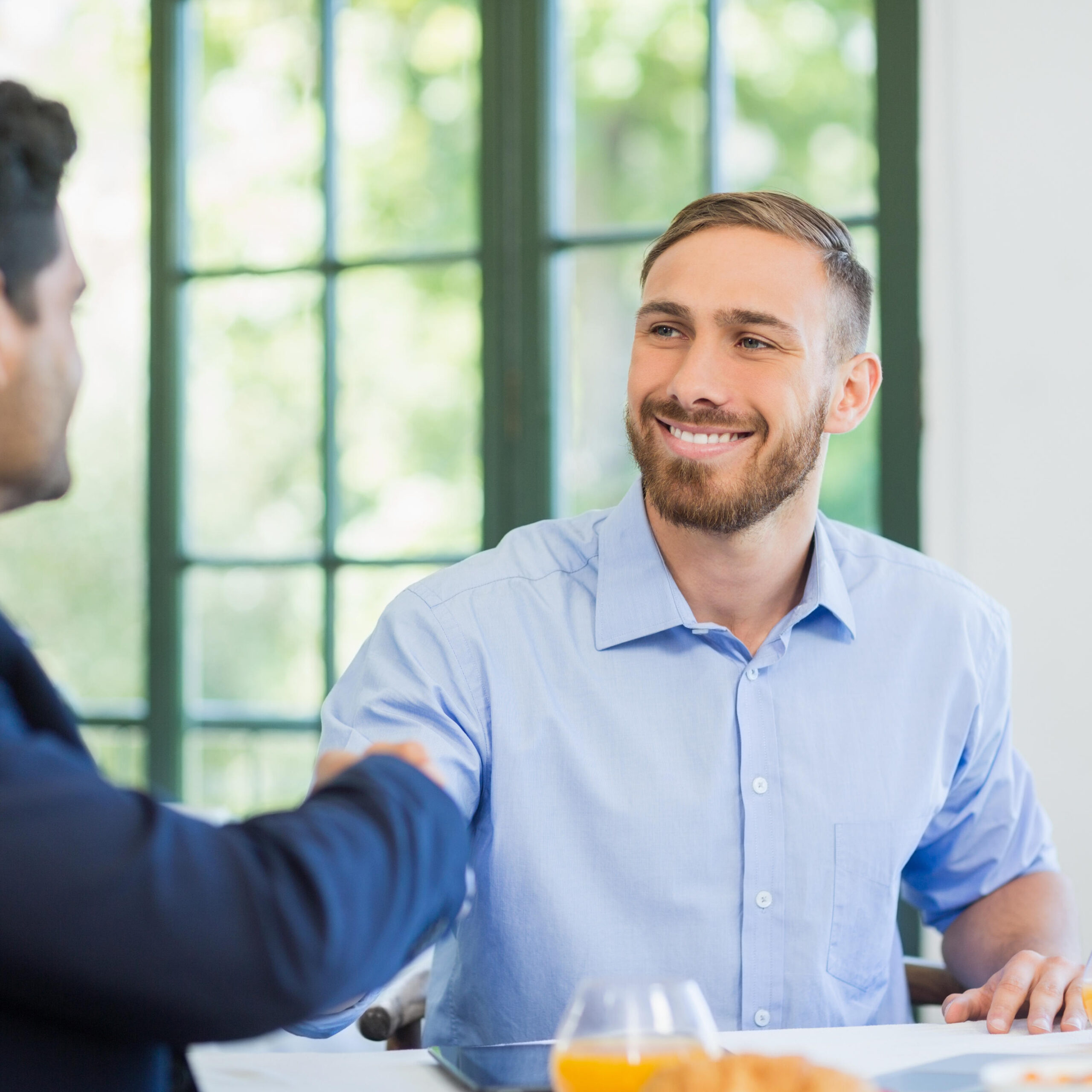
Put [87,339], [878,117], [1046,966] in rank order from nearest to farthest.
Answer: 1. [1046,966]
2. [878,117]
3. [87,339]

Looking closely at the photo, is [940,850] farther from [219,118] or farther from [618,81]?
[219,118]

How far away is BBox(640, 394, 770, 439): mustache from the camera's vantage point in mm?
1521

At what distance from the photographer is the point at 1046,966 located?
1179 mm

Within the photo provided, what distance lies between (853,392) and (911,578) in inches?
10.3

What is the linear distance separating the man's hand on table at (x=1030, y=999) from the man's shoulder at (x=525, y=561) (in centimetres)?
62

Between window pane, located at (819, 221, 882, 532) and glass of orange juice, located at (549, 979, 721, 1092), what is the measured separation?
1715 millimetres

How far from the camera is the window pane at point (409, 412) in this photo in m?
2.69

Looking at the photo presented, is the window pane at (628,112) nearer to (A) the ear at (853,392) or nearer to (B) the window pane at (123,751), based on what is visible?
(A) the ear at (853,392)

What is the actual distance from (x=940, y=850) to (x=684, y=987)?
0.97 meters

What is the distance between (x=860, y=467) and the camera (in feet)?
7.91

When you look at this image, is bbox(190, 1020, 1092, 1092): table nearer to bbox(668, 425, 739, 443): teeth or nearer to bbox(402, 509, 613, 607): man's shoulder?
bbox(402, 509, 613, 607): man's shoulder

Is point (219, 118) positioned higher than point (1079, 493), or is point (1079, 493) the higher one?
point (219, 118)

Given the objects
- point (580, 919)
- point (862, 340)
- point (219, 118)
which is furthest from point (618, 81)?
point (580, 919)

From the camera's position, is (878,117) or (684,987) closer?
(684,987)
